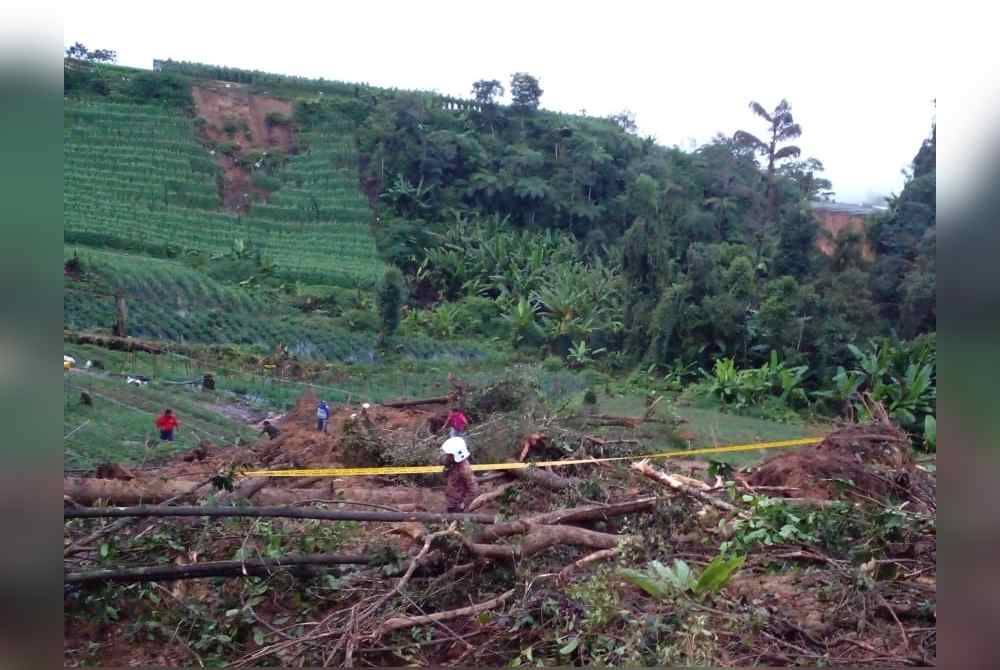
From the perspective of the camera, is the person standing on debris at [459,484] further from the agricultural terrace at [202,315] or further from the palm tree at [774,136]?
the palm tree at [774,136]

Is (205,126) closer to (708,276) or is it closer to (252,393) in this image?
(252,393)

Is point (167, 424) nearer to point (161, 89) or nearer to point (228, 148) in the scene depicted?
point (228, 148)

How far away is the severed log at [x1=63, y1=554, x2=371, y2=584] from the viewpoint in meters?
4.71

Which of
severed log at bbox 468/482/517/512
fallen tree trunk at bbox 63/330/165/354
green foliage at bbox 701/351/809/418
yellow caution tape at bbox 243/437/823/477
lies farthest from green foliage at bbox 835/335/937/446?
fallen tree trunk at bbox 63/330/165/354

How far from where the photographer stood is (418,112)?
218 inches

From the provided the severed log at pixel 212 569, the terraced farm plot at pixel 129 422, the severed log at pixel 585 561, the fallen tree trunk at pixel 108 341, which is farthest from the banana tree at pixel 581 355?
the fallen tree trunk at pixel 108 341

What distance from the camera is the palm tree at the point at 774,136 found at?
532cm

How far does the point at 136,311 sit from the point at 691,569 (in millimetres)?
3358

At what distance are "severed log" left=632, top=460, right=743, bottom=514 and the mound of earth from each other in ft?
1.49

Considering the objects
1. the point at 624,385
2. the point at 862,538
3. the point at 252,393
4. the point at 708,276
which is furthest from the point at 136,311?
the point at 862,538

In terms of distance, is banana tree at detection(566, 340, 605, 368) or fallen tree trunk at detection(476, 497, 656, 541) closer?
fallen tree trunk at detection(476, 497, 656, 541)

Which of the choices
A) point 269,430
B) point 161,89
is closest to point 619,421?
point 269,430

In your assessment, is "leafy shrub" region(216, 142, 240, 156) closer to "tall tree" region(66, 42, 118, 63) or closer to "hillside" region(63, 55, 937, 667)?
"hillside" region(63, 55, 937, 667)

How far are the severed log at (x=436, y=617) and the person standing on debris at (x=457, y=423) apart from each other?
0.96m
